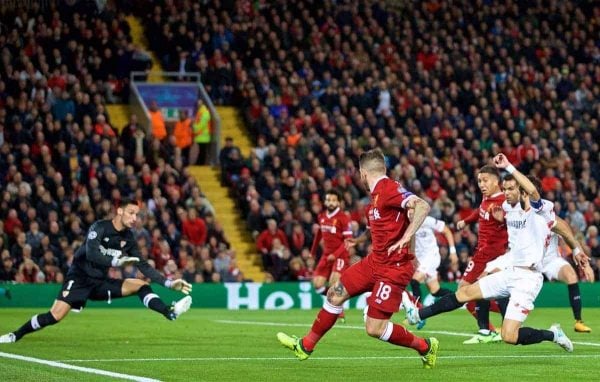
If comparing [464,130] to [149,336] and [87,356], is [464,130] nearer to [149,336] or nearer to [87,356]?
[149,336]

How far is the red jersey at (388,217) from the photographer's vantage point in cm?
1277

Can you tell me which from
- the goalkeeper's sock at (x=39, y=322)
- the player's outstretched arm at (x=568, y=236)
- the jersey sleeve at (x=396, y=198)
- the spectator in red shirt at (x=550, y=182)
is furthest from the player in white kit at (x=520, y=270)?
the spectator in red shirt at (x=550, y=182)

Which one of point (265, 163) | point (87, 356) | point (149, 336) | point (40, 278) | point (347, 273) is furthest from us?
point (265, 163)

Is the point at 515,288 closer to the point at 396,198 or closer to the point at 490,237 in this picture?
the point at 396,198

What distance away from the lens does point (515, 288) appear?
571 inches

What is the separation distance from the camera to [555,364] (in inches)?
550

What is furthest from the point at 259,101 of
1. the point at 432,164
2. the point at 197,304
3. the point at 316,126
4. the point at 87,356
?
the point at 87,356

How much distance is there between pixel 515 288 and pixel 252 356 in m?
3.08

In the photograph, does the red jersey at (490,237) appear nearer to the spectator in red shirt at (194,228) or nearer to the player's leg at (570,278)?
the player's leg at (570,278)

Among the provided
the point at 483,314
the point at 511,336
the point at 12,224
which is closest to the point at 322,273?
the point at 483,314

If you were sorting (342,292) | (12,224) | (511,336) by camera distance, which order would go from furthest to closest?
(12,224)
(511,336)
(342,292)

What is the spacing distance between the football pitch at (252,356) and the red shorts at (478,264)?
34.0 inches

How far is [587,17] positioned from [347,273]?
30.7 metres

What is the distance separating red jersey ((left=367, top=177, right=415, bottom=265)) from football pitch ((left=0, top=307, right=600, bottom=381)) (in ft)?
3.82
